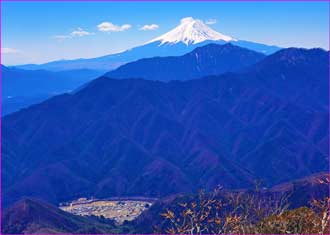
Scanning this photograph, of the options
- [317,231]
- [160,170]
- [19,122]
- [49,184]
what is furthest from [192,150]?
[317,231]

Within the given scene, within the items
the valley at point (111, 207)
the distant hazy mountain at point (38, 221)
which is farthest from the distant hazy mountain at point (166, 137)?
the distant hazy mountain at point (38, 221)

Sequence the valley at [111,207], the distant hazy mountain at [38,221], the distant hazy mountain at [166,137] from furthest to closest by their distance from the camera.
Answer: the distant hazy mountain at [166,137]
the valley at [111,207]
the distant hazy mountain at [38,221]

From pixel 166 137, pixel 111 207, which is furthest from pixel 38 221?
pixel 166 137

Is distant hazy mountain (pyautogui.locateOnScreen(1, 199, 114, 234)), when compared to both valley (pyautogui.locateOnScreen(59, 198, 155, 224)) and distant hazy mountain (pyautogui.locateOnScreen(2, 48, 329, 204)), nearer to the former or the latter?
valley (pyautogui.locateOnScreen(59, 198, 155, 224))

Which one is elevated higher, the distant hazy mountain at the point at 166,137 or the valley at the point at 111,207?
the distant hazy mountain at the point at 166,137

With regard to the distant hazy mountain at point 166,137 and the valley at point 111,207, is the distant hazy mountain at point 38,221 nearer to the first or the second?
the valley at point 111,207

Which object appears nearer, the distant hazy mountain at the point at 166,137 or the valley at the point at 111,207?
the valley at the point at 111,207

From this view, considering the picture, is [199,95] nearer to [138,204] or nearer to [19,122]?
[19,122]
